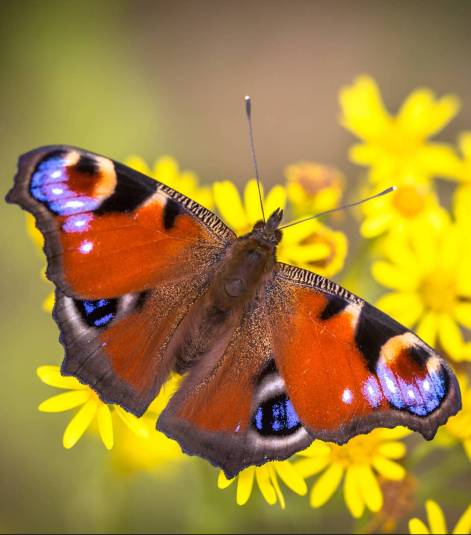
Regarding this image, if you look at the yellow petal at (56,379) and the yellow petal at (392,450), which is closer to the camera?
the yellow petal at (56,379)

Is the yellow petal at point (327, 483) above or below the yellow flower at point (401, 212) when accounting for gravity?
below

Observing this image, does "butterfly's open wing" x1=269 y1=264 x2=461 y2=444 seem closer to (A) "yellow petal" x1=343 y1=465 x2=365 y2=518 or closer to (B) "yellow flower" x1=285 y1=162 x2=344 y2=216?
(A) "yellow petal" x1=343 y1=465 x2=365 y2=518

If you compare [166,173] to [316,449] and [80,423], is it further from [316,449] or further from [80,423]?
[316,449]

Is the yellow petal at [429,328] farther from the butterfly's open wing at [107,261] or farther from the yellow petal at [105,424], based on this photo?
the yellow petal at [105,424]

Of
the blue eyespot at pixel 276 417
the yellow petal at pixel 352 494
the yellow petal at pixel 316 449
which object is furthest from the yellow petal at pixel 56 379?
the yellow petal at pixel 352 494

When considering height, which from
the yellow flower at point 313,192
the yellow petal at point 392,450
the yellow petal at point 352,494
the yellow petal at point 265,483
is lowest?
the yellow petal at point 352,494

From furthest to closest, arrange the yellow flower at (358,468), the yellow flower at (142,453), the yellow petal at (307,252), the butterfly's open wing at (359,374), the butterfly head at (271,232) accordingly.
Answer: the yellow flower at (142,453) < the yellow petal at (307,252) < the yellow flower at (358,468) < the butterfly head at (271,232) < the butterfly's open wing at (359,374)

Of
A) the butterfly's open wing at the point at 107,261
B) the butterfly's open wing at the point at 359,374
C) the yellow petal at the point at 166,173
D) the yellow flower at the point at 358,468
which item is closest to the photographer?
the butterfly's open wing at the point at 359,374

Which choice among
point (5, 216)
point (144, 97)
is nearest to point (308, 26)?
point (144, 97)
